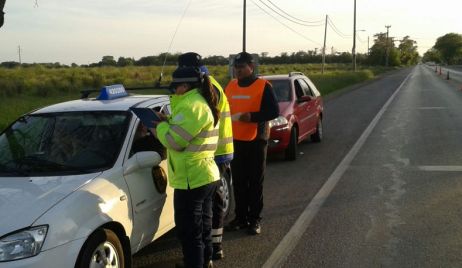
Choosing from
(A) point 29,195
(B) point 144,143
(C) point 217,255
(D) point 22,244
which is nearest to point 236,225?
(C) point 217,255

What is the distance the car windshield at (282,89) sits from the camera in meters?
10.2

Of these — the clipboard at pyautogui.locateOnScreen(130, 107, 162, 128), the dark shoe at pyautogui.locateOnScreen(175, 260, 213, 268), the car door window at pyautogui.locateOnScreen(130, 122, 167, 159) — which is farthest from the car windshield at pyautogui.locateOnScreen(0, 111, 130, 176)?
the dark shoe at pyautogui.locateOnScreen(175, 260, 213, 268)

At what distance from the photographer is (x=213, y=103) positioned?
13.3 feet

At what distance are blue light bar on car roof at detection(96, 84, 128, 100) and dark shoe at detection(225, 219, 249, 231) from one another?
184 centimetres

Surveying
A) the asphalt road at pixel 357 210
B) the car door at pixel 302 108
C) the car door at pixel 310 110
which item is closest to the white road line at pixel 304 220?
the asphalt road at pixel 357 210

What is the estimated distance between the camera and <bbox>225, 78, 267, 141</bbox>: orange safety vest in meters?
5.48

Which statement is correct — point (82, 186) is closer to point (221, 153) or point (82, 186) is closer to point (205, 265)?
point (205, 265)

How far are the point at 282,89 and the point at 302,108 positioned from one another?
57 cm

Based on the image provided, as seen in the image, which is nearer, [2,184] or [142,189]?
[2,184]

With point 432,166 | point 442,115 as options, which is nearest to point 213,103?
point 432,166

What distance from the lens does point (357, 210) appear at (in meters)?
6.26

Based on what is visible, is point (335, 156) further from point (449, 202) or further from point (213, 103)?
point (213, 103)

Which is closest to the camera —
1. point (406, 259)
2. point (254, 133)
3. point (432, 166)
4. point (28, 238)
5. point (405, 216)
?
point (28, 238)

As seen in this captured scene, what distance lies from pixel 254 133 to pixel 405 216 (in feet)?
6.84
